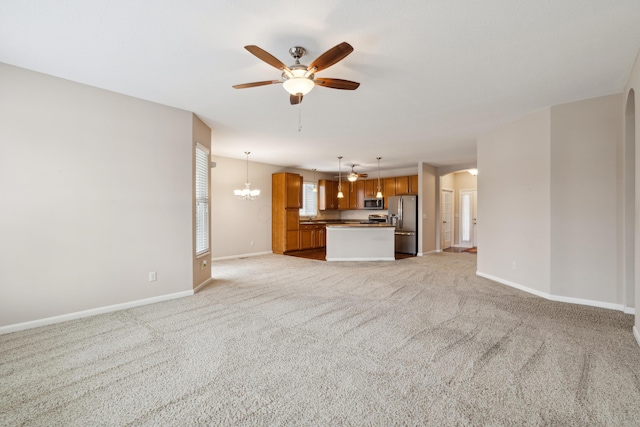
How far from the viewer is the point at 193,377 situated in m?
2.07

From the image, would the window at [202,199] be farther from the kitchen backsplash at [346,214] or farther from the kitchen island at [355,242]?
the kitchen backsplash at [346,214]

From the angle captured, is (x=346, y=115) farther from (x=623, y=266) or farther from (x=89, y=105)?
(x=623, y=266)

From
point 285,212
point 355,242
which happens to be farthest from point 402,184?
point 285,212

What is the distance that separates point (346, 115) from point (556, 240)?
137 inches

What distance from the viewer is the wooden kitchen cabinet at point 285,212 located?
8242 mm

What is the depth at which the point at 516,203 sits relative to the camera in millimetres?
4559

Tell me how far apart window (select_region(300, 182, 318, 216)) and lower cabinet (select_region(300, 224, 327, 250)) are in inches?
34.2

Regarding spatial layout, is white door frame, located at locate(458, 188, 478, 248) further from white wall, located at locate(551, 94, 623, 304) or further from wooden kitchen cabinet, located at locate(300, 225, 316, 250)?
white wall, located at locate(551, 94, 623, 304)

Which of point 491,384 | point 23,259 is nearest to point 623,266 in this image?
point 491,384

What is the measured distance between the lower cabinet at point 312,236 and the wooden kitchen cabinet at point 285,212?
0.74 ft

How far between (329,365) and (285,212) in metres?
6.24

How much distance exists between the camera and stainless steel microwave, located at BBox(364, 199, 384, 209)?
9.59 m

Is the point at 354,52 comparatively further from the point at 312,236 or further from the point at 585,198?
the point at 312,236

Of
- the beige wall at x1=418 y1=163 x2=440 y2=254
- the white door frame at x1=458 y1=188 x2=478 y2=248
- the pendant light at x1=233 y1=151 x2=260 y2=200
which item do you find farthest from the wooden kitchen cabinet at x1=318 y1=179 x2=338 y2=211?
the white door frame at x1=458 y1=188 x2=478 y2=248
